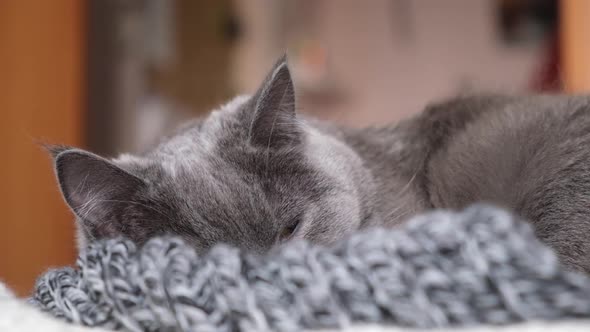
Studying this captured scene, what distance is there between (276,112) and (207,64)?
2.60 meters

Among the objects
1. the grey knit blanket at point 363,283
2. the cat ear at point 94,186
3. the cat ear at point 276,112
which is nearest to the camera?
the grey knit blanket at point 363,283

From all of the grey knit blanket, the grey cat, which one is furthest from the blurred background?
the grey knit blanket

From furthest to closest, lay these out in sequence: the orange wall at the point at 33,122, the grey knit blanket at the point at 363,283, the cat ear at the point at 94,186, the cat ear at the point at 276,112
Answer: the orange wall at the point at 33,122 < the cat ear at the point at 276,112 < the cat ear at the point at 94,186 < the grey knit blanket at the point at 363,283

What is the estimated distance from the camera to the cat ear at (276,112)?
843 millimetres

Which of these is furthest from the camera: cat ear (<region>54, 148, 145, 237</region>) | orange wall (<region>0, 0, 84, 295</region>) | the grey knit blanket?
orange wall (<region>0, 0, 84, 295</region>)

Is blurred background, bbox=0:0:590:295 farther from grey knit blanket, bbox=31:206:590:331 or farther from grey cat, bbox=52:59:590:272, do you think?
grey knit blanket, bbox=31:206:590:331

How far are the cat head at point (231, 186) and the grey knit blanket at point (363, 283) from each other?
164 millimetres

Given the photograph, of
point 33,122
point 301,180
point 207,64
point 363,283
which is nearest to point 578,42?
Result: point 301,180

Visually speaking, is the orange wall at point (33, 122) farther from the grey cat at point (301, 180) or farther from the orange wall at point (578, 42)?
Answer: the orange wall at point (578, 42)

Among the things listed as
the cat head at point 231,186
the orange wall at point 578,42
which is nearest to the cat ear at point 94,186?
the cat head at point 231,186

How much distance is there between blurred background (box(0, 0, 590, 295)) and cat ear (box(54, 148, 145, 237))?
494 millimetres

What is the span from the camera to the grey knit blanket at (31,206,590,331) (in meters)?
0.51

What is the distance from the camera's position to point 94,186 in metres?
0.77

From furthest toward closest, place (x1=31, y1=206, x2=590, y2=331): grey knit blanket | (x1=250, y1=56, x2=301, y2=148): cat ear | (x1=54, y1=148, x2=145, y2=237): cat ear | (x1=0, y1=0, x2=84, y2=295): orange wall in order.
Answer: (x1=0, y1=0, x2=84, y2=295): orange wall → (x1=250, y1=56, x2=301, y2=148): cat ear → (x1=54, y1=148, x2=145, y2=237): cat ear → (x1=31, y1=206, x2=590, y2=331): grey knit blanket
